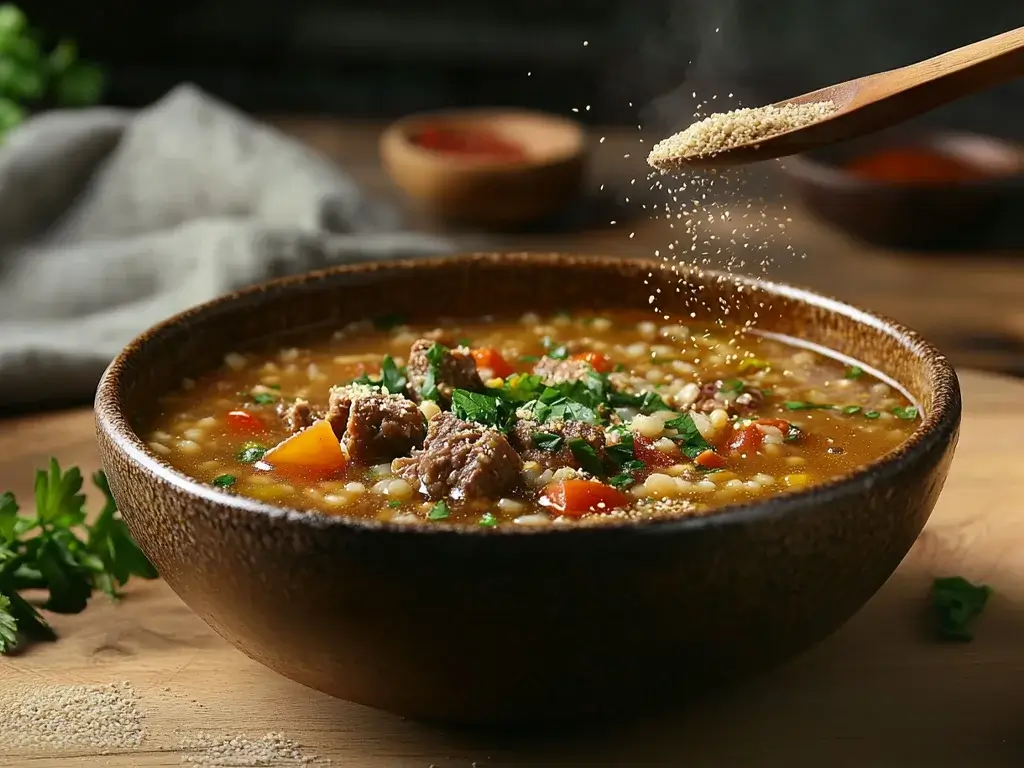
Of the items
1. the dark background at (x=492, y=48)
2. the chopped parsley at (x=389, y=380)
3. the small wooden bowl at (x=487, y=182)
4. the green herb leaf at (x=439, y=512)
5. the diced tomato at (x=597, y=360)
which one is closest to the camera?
the green herb leaf at (x=439, y=512)

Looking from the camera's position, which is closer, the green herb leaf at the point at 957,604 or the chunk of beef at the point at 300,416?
the green herb leaf at the point at 957,604

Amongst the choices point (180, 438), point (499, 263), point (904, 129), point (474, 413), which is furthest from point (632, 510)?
point (904, 129)

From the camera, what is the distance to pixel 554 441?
9.84 feet

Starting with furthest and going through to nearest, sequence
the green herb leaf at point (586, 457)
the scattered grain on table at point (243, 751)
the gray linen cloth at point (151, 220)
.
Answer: the gray linen cloth at point (151, 220) → the green herb leaf at point (586, 457) → the scattered grain on table at point (243, 751)

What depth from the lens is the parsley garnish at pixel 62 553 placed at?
10.8ft

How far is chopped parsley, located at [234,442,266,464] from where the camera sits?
3102 millimetres

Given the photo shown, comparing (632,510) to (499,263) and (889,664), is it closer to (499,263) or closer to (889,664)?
(889,664)

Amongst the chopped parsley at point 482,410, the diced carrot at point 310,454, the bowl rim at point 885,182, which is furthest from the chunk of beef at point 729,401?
the bowl rim at point 885,182

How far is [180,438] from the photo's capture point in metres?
3.26

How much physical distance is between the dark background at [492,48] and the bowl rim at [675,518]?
4931 millimetres

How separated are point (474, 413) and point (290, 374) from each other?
77 cm

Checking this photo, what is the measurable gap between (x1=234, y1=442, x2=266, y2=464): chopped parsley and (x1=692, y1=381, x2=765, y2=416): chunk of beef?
40.2 inches

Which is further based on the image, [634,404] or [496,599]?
[634,404]

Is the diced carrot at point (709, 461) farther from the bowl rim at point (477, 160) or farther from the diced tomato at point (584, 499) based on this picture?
the bowl rim at point (477, 160)
